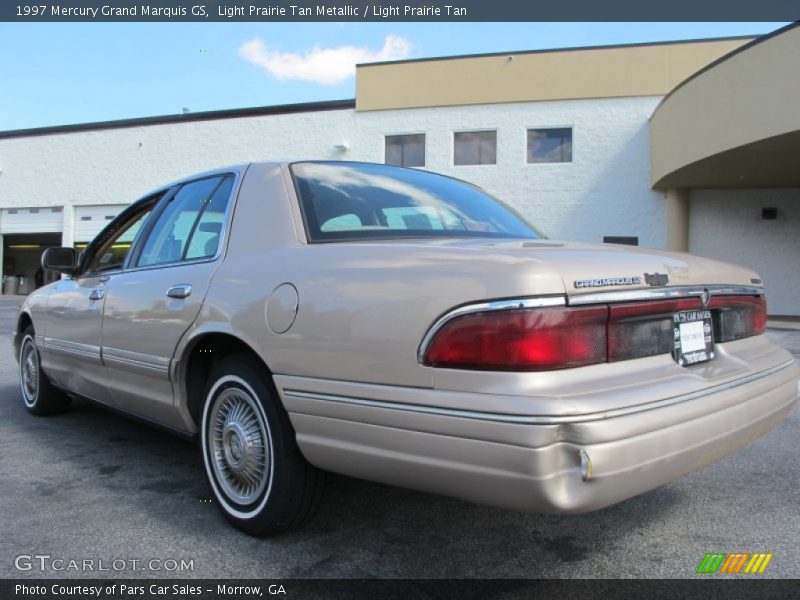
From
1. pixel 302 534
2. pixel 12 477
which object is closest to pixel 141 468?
pixel 12 477

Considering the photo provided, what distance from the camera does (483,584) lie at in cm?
225

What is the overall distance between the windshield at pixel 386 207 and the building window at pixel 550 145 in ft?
51.6

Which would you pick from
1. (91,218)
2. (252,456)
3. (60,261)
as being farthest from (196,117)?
(252,456)

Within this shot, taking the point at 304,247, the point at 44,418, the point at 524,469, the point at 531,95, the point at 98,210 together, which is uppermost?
the point at 531,95

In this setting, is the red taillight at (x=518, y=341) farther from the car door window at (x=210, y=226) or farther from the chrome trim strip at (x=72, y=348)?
the chrome trim strip at (x=72, y=348)

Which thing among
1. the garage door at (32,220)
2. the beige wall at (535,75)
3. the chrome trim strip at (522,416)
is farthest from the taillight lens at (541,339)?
the garage door at (32,220)

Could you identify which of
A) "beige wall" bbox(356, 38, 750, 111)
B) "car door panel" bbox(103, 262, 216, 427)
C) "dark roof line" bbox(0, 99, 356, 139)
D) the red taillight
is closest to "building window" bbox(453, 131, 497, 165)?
"beige wall" bbox(356, 38, 750, 111)

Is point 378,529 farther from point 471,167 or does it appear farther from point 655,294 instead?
point 471,167

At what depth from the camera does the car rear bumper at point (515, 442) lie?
1784mm

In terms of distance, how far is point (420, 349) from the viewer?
1990mm

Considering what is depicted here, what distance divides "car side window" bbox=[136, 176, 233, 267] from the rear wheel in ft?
5.71

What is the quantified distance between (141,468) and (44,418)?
1745 mm

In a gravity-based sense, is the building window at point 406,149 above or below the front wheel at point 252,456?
above

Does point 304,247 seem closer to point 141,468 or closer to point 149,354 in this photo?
point 149,354
